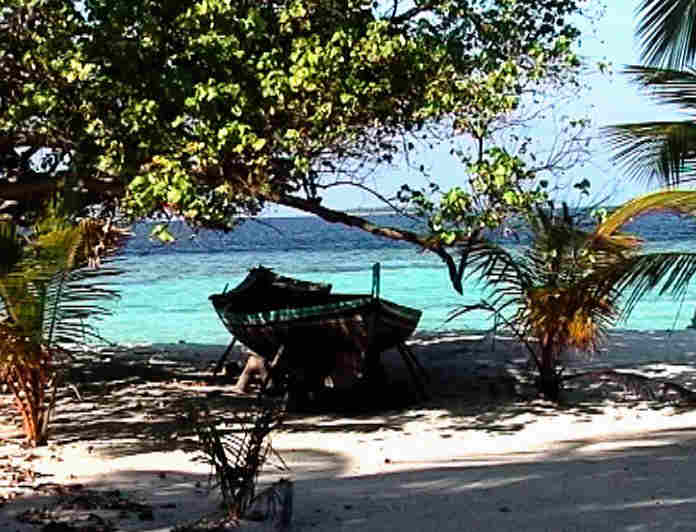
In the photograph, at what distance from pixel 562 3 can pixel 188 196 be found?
3.87m

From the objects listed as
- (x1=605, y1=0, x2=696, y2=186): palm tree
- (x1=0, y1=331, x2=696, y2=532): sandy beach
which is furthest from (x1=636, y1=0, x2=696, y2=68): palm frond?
(x1=0, y1=331, x2=696, y2=532): sandy beach

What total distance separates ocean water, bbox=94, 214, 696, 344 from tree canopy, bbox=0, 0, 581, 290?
2.98ft

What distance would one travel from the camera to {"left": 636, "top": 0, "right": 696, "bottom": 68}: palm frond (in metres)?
7.35

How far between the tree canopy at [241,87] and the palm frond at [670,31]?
129 centimetres

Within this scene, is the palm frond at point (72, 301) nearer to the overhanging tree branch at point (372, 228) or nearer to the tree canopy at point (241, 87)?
the tree canopy at point (241, 87)

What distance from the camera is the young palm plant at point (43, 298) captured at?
318 inches

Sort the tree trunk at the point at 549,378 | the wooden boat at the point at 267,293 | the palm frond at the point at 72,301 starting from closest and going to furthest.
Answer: the palm frond at the point at 72,301
the tree trunk at the point at 549,378
the wooden boat at the point at 267,293

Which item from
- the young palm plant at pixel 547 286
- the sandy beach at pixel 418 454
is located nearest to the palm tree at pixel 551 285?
the young palm plant at pixel 547 286

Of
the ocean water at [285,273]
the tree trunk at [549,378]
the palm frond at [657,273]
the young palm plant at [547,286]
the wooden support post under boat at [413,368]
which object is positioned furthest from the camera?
the ocean water at [285,273]

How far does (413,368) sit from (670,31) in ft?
18.6

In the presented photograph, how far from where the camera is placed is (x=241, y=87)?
28.4 feet

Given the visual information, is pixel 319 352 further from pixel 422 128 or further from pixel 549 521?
pixel 549 521

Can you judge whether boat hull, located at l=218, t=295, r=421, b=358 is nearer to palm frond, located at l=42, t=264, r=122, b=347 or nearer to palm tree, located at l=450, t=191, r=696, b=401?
palm tree, located at l=450, t=191, r=696, b=401

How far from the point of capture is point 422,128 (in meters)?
10.1
